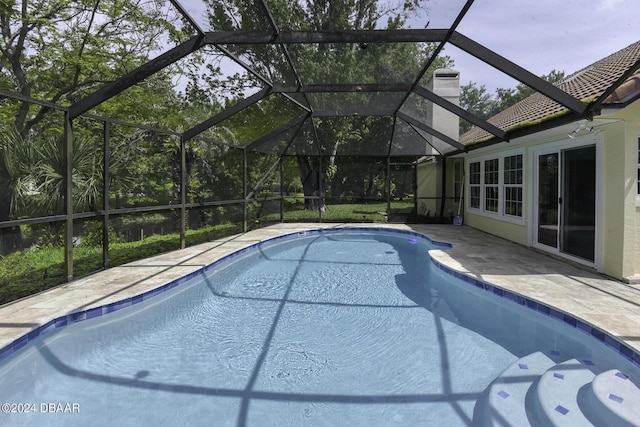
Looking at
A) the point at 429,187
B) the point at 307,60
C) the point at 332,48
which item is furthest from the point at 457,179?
the point at 307,60

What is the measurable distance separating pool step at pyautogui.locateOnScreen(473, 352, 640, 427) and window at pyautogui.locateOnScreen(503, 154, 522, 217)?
5.95 meters

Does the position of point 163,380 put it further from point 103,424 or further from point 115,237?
point 115,237

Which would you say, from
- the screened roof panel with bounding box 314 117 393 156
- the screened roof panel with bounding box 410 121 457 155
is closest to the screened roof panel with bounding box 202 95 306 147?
the screened roof panel with bounding box 314 117 393 156

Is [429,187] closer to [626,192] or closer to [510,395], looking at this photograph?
[626,192]

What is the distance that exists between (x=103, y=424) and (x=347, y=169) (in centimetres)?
1213

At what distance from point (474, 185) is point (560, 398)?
9364mm

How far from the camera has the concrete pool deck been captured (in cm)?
354

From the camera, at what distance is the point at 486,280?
5.00m

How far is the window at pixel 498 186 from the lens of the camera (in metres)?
8.21

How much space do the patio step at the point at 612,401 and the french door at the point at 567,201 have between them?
382 cm

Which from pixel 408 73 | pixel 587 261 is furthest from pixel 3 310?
pixel 587 261

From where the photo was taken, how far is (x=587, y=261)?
5.74 m

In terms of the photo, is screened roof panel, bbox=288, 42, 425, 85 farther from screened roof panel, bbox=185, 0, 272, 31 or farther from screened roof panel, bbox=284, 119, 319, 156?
screened roof panel, bbox=284, 119, 319, 156

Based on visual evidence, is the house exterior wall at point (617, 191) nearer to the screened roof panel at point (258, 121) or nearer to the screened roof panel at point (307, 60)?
the screened roof panel at point (307, 60)
